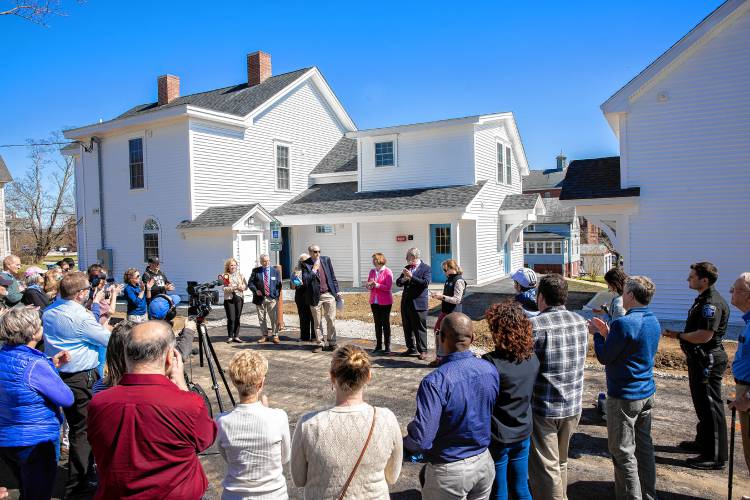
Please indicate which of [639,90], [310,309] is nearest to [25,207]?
[310,309]

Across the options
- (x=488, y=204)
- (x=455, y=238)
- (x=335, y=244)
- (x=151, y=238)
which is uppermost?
(x=488, y=204)

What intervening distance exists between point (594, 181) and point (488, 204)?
261 inches

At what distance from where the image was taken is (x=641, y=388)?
12.6ft

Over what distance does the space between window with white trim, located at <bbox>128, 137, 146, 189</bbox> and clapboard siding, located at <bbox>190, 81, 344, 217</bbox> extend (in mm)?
2600

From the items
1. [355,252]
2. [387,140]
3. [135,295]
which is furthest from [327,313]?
[387,140]

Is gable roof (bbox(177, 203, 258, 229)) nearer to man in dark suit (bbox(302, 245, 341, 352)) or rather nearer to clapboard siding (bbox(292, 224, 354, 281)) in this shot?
clapboard siding (bbox(292, 224, 354, 281))

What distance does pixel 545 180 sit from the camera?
65.1 metres

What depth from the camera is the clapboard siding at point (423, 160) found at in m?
18.7

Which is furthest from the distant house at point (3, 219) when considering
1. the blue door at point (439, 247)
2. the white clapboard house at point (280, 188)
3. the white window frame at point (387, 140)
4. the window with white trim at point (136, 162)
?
the blue door at point (439, 247)

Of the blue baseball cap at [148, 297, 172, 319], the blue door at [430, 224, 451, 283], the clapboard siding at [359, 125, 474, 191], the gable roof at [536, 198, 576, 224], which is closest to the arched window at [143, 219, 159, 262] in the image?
the clapboard siding at [359, 125, 474, 191]

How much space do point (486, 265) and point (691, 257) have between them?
8437 mm

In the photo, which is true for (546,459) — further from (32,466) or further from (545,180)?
(545,180)

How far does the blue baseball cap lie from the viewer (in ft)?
16.7

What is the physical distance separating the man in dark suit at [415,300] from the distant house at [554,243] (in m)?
33.5
